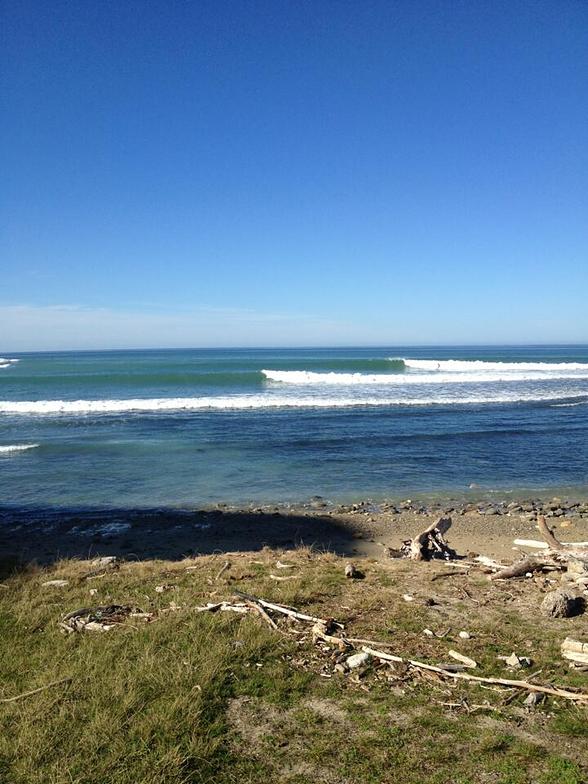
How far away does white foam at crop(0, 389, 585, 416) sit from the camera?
1188 inches

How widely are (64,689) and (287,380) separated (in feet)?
145

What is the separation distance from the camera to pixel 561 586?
699 centimetres

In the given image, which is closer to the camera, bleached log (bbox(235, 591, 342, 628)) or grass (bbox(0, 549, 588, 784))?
grass (bbox(0, 549, 588, 784))

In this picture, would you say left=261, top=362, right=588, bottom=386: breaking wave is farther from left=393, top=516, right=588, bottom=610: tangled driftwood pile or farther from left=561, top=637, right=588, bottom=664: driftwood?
left=561, top=637, right=588, bottom=664: driftwood

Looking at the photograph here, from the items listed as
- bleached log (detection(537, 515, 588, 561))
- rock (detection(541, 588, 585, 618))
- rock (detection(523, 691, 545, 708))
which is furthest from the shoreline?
rock (detection(523, 691, 545, 708))

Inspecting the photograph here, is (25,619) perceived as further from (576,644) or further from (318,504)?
(318,504)

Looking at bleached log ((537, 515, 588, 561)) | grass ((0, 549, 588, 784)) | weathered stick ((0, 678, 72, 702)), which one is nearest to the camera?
grass ((0, 549, 588, 784))

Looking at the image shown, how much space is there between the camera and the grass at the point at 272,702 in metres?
3.74

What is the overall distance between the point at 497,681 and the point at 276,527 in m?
7.78

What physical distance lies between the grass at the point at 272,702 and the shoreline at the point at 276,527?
3684mm

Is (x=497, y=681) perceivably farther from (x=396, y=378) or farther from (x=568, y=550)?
(x=396, y=378)

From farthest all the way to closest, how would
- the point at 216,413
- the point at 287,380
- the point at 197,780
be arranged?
the point at 287,380
the point at 216,413
the point at 197,780

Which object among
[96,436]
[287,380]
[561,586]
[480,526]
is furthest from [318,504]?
[287,380]

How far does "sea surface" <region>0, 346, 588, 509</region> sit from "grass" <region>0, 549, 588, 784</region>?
27.1ft
